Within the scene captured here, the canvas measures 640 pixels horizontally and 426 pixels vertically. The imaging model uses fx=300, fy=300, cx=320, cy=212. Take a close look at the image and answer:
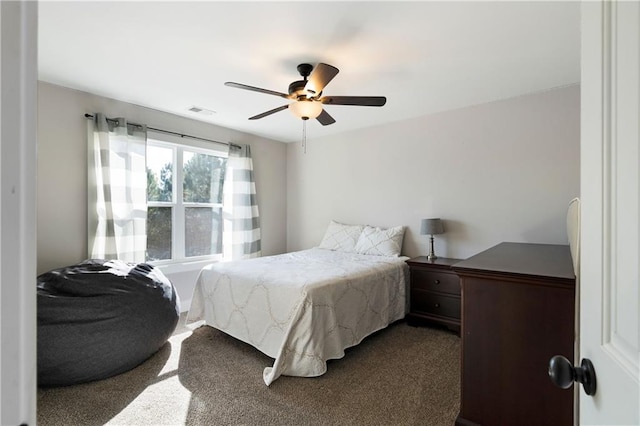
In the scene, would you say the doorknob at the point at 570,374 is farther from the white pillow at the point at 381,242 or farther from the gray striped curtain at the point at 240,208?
the gray striped curtain at the point at 240,208

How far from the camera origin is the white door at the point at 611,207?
467 mm

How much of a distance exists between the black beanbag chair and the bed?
47cm

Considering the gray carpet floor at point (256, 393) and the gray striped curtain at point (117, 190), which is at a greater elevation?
the gray striped curtain at point (117, 190)

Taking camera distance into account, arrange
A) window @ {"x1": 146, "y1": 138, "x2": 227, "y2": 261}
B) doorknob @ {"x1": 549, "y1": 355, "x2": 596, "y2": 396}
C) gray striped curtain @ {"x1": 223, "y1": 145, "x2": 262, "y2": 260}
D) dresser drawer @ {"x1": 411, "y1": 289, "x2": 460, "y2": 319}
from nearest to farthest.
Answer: doorknob @ {"x1": 549, "y1": 355, "x2": 596, "y2": 396} → dresser drawer @ {"x1": 411, "y1": 289, "x2": 460, "y2": 319} → window @ {"x1": 146, "y1": 138, "x2": 227, "y2": 261} → gray striped curtain @ {"x1": 223, "y1": 145, "x2": 262, "y2": 260}

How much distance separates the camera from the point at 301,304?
7.06ft

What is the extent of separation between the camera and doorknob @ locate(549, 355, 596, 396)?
60 cm

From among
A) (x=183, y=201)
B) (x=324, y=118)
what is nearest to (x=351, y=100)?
(x=324, y=118)

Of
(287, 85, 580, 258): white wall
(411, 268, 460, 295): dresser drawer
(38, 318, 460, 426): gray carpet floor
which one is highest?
(287, 85, 580, 258): white wall

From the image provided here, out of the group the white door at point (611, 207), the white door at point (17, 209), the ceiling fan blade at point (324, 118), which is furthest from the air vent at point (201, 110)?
the white door at point (611, 207)

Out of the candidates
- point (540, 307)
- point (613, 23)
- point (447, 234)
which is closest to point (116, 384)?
point (540, 307)

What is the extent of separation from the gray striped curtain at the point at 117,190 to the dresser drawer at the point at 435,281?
2.96m

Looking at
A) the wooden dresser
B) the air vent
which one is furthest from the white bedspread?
the air vent

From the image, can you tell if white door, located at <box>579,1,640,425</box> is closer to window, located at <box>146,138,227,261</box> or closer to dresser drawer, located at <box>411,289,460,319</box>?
dresser drawer, located at <box>411,289,460,319</box>

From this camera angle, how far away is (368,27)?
188 centimetres
